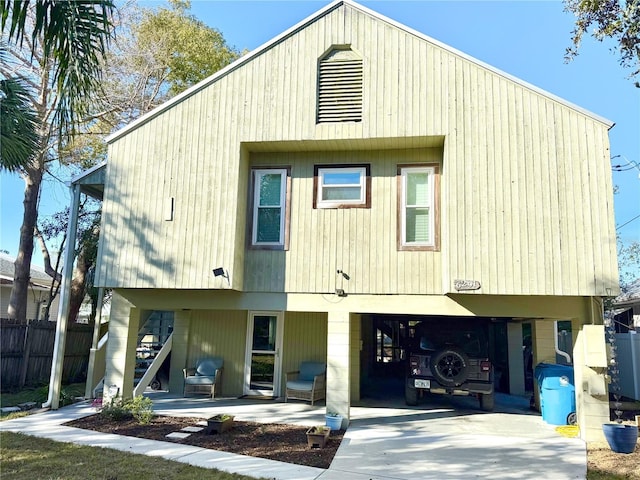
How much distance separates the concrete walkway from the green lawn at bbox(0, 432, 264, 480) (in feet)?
0.91

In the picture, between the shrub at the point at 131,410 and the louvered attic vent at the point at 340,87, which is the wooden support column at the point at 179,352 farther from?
the louvered attic vent at the point at 340,87

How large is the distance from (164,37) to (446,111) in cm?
1386

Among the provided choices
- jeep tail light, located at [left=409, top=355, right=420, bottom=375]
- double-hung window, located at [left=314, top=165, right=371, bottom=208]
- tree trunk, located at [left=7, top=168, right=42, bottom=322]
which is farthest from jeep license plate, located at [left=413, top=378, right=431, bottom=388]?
tree trunk, located at [left=7, top=168, right=42, bottom=322]

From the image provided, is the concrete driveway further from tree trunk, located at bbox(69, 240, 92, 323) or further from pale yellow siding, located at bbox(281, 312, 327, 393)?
tree trunk, located at bbox(69, 240, 92, 323)

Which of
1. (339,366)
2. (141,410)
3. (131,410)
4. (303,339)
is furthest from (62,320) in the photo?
(339,366)

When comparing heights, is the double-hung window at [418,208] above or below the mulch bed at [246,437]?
above

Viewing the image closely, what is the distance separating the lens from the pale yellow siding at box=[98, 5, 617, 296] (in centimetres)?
763

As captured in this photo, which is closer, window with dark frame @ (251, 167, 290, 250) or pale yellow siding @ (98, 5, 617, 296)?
pale yellow siding @ (98, 5, 617, 296)

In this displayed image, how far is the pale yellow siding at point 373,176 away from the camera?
7.63m

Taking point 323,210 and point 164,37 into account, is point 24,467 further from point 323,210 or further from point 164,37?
point 164,37

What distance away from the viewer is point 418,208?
863cm

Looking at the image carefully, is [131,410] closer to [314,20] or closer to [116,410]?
[116,410]

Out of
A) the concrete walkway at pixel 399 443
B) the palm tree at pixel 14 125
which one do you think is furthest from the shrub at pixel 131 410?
the palm tree at pixel 14 125

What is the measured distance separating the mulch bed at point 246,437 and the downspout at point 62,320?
123cm
